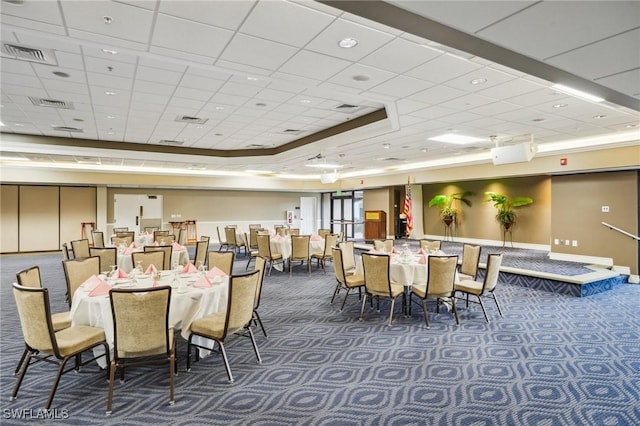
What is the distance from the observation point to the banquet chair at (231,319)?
3416 mm

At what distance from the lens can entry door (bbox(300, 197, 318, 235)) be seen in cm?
1934

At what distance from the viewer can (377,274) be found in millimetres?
5141

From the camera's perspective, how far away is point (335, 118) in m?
7.03

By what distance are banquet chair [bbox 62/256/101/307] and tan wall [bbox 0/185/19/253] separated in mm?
11094

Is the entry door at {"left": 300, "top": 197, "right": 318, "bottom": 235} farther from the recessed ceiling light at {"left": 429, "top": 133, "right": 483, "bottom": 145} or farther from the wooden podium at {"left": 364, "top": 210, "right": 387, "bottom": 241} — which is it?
the recessed ceiling light at {"left": 429, "top": 133, "right": 483, "bottom": 145}

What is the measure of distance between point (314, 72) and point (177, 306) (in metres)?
3.00

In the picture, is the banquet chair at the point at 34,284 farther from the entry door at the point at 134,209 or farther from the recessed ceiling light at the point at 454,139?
the entry door at the point at 134,209

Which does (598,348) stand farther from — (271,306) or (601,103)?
(271,306)

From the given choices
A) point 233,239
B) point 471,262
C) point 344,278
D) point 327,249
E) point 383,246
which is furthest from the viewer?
A: point 233,239

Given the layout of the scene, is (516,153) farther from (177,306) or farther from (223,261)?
(177,306)

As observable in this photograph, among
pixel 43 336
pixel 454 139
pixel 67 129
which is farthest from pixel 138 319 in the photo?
pixel 454 139

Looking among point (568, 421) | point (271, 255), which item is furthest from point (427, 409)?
point (271, 255)

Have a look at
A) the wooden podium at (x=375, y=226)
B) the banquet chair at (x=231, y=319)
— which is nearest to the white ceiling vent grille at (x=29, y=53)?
the banquet chair at (x=231, y=319)

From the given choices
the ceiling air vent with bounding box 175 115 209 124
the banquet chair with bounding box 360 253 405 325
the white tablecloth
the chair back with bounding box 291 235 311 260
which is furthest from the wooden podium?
the white tablecloth
